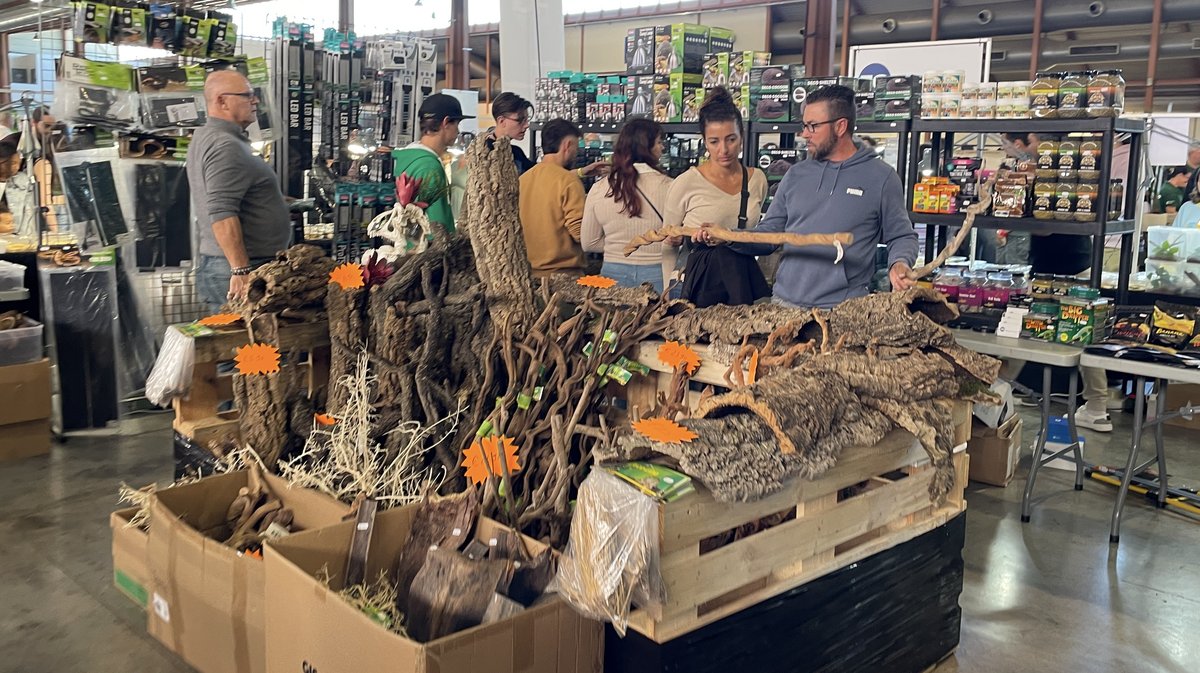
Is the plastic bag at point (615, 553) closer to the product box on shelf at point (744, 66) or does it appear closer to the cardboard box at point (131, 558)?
the cardboard box at point (131, 558)

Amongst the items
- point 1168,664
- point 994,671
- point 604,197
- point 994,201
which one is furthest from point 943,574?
point 994,201

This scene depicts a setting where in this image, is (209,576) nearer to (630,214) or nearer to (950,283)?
(630,214)

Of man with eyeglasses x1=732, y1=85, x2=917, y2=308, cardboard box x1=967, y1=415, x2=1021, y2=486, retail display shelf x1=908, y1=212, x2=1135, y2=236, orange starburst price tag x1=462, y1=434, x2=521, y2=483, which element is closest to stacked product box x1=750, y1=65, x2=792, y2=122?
retail display shelf x1=908, y1=212, x2=1135, y2=236

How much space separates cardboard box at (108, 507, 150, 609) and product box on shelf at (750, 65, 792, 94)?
3.58 metres

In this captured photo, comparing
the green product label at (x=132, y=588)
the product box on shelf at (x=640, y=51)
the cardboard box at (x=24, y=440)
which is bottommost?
the cardboard box at (x=24, y=440)

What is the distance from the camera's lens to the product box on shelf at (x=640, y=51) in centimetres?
545

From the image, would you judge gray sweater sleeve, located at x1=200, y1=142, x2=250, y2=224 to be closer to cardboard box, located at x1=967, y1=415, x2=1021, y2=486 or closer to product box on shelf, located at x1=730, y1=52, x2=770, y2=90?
product box on shelf, located at x1=730, y1=52, x2=770, y2=90

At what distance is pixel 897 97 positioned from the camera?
4605mm

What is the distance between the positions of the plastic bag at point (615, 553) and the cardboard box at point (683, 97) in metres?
3.80

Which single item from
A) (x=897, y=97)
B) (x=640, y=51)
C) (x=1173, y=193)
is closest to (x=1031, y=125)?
(x=897, y=97)

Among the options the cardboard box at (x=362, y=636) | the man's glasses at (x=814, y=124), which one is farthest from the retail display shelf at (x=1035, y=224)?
the cardboard box at (x=362, y=636)

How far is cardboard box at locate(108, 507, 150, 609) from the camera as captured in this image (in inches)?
104

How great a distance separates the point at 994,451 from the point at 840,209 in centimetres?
186

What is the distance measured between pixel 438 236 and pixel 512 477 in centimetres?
79
